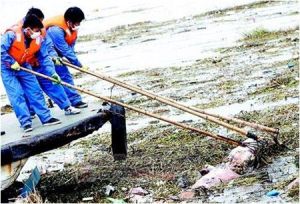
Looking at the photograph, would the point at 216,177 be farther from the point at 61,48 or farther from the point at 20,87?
the point at 61,48

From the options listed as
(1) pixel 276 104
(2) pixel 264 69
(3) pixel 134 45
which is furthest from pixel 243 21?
(1) pixel 276 104

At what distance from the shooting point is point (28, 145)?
26.4 feet

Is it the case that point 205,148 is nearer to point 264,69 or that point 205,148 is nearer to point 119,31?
point 264,69

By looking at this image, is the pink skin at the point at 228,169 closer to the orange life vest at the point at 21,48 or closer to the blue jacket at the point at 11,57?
the blue jacket at the point at 11,57

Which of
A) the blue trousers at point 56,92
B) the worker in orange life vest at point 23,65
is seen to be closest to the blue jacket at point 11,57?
the worker in orange life vest at point 23,65

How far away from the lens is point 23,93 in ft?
29.2

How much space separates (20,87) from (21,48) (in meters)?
0.53

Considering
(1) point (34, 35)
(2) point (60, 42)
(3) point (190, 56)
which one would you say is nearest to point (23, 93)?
(1) point (34, 35)

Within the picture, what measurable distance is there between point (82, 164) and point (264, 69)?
5.31m

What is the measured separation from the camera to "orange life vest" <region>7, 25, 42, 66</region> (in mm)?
8594

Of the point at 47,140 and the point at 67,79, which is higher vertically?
the point at 67,79

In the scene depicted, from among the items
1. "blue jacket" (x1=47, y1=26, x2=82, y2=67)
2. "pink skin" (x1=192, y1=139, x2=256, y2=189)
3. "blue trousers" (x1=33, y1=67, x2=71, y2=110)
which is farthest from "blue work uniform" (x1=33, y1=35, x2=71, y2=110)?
"pink skin" (x1=192, y1=139, x2=256, y2=189)

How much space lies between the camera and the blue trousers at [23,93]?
8.77 m

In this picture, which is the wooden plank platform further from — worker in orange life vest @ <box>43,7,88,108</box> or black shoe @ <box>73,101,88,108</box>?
worker in orange life vest @ <box>43,7,88,108</box>
